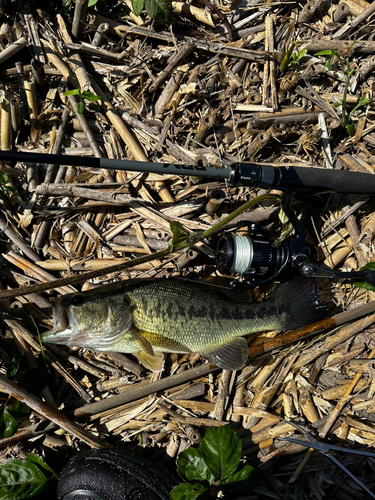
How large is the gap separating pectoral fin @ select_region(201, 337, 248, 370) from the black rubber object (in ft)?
3.64

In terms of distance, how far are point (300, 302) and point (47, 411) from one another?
→ 2.47 m

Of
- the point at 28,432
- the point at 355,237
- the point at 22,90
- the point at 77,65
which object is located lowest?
the point at 28,432

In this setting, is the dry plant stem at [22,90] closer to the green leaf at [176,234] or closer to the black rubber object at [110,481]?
the green leaf at [176,234]

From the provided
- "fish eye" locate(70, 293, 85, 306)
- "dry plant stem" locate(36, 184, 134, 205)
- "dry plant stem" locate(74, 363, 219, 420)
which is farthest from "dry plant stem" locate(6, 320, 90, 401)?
"dry plant stem" locate(36, 184, 134, 205)

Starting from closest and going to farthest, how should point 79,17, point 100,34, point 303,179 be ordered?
point 303,179 → point 79,17 → point 100,34

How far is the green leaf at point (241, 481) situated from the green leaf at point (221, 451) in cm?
7

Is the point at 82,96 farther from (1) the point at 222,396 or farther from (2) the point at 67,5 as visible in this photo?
(1) the point at 222,396

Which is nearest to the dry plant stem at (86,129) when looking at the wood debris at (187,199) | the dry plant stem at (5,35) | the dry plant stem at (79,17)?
the wood debris at (187,199)

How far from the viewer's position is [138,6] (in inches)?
162

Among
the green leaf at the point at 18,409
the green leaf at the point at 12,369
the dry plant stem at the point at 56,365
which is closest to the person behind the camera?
the green leaf at the point at 18,409

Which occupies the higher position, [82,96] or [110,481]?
[82,96]

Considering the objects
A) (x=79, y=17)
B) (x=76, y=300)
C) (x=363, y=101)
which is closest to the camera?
(x=76, y=300)

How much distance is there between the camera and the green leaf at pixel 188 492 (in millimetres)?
3430

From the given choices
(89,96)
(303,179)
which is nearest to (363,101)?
(303,179)
